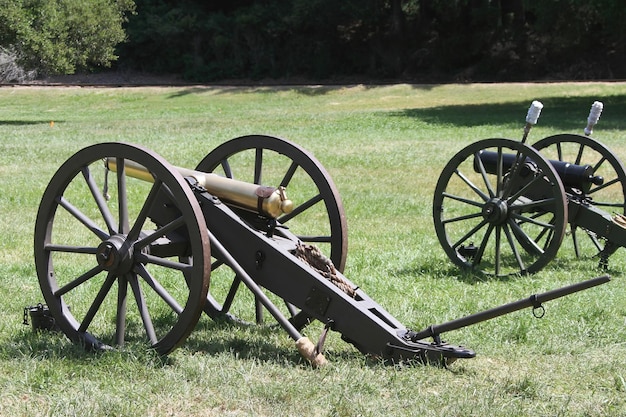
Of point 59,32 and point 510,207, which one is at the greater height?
point 59,32

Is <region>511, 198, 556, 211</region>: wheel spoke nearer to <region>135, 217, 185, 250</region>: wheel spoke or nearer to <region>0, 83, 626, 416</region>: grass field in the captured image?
<region>0, 83, 626, 416</region>: grass field

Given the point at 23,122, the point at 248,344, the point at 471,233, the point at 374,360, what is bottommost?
the point at 23,122

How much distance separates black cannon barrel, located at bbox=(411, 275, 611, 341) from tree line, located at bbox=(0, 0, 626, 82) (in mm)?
35740

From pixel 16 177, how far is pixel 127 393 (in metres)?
11.2

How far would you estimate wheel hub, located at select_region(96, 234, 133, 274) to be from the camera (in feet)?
17.1

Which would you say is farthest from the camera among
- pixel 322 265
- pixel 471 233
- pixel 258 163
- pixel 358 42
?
pixel 358 42

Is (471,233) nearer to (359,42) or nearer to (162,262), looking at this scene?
(162,262)

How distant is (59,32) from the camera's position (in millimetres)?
29375

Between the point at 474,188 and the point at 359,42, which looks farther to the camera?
the point at 359,42

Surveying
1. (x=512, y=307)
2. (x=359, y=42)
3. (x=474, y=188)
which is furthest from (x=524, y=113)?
(x=512, y=307)

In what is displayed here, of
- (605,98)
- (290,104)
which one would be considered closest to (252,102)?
(290,104)

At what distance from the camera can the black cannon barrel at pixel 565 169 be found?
849 cm

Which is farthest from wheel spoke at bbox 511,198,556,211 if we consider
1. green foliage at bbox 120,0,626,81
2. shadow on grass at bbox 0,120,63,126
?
green foliage at bbox 120,0,626,81

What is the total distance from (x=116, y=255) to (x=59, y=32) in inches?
1015
